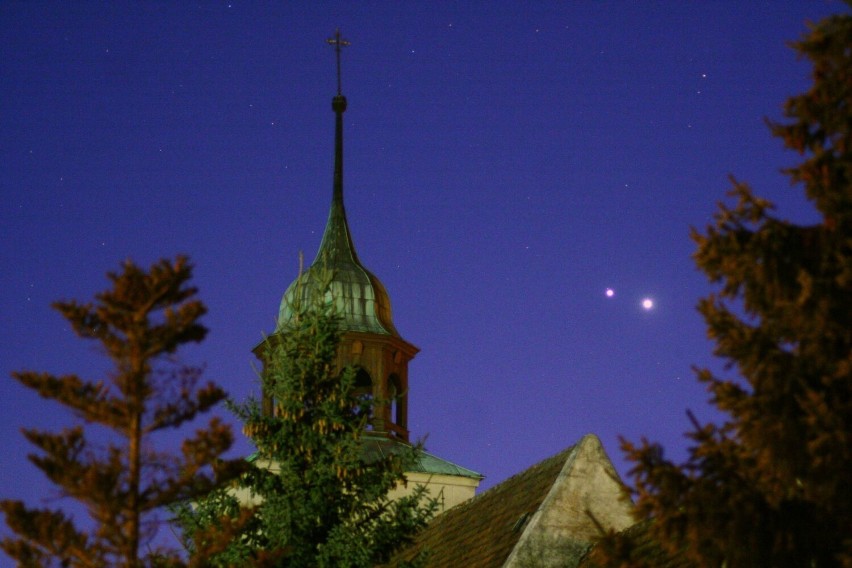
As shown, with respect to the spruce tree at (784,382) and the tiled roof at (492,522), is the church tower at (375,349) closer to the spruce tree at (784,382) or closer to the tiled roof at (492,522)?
the tiled roof at (492,522)

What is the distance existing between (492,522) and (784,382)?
37.3 feet

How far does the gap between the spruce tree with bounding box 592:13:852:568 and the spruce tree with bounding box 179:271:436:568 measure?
5593mm

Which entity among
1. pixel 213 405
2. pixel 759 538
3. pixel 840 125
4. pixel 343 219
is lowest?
pixel 759 538

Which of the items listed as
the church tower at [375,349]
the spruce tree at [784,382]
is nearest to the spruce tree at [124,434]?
the spruce tree at [784,382]

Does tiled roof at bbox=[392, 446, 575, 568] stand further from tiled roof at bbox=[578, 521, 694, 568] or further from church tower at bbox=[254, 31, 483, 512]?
church tower at bbox=[254, 31, 483, 512]

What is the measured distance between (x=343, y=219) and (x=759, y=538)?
1009 inches

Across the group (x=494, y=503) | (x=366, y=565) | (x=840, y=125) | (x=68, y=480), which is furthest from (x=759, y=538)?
(x=494, y=503)

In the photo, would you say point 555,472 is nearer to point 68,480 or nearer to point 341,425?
point 341,425

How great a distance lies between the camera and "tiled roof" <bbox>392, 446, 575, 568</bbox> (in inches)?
691

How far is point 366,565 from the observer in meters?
13.7

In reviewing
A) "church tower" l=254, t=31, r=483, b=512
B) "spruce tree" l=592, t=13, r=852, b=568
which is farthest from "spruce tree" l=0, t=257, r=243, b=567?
"church tower" l=254, t=31, r=483, b=512

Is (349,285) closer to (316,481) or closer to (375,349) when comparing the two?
(375,349)

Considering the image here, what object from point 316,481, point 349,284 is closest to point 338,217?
point 349,284

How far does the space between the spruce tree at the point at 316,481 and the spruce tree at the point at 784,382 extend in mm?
5593
